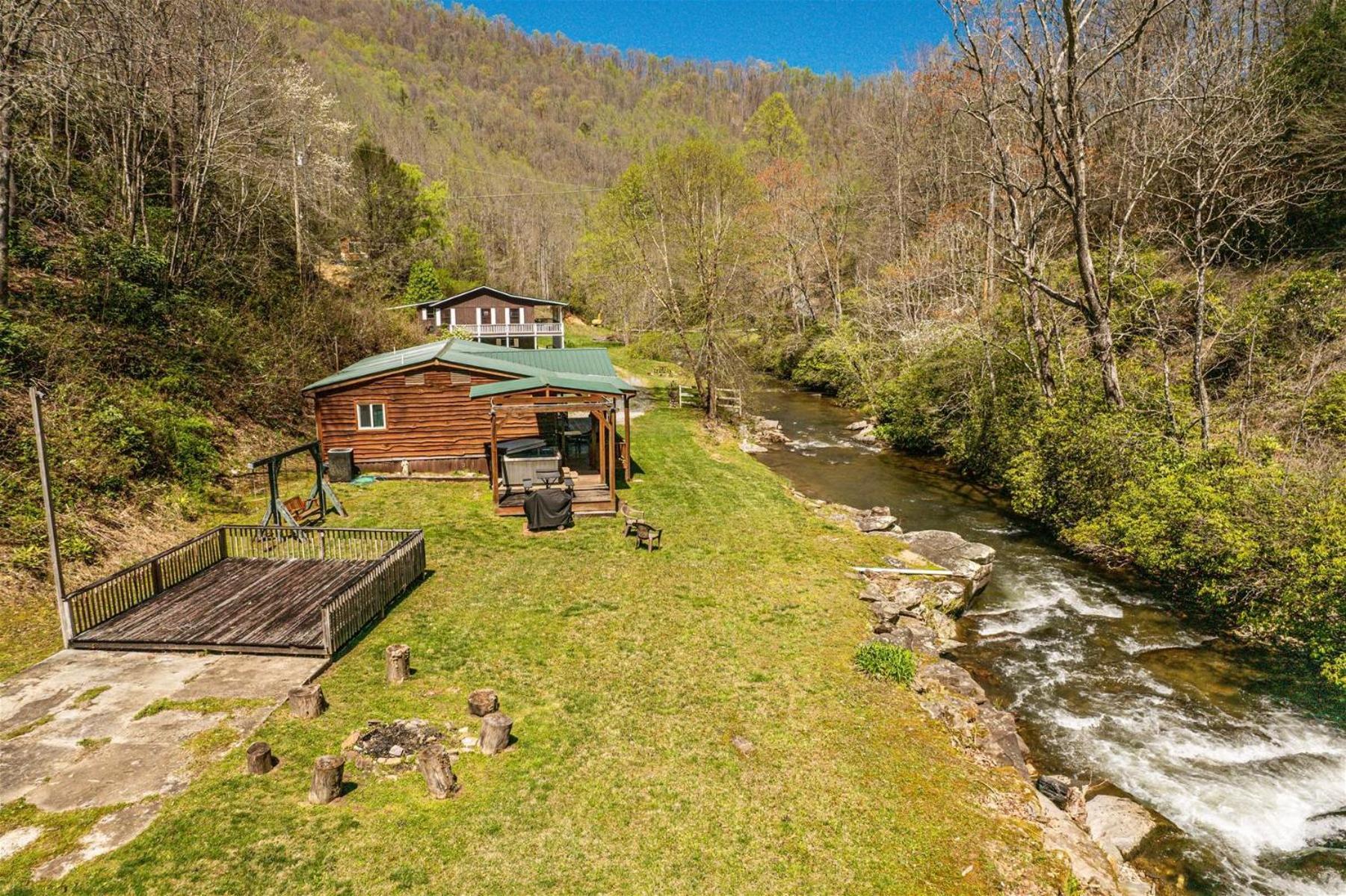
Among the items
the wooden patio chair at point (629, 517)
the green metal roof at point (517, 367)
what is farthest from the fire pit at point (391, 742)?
the green metal roof at point (517, 367)

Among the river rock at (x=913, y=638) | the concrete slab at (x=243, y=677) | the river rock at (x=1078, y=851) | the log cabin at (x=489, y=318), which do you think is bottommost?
the river rock at (x=1078, y=851)

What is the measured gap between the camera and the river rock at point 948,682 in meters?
10.4

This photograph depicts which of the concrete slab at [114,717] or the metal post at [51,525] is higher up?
the metal post at [51,525]

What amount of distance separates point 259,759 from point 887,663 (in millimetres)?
9148

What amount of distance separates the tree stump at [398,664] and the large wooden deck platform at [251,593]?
116 cm

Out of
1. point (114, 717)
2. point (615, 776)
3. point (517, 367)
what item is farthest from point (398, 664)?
point (517, 367)

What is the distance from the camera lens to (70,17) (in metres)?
15.6

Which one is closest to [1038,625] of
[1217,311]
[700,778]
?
[700,778]

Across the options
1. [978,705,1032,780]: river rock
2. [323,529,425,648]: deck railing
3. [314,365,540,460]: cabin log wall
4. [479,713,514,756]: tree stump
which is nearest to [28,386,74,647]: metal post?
[323,529,425,648]: deck railing

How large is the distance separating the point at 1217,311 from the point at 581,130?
151 metres

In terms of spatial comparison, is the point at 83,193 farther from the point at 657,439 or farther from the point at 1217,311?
the point at 1217,311

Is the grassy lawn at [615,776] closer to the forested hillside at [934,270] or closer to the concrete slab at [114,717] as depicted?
the concrete slab at [114,717]

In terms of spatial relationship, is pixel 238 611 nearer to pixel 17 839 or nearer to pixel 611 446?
pixel 17 839

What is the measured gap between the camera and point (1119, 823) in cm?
834
